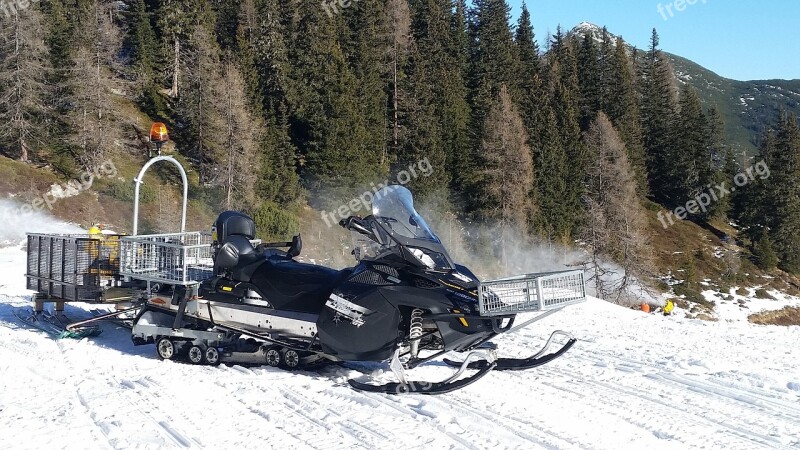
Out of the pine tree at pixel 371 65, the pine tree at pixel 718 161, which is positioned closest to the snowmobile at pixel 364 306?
the pine tree at pixel 371 65

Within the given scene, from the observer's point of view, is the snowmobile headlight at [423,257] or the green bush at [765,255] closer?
the snowmobile headlight at [423,257]

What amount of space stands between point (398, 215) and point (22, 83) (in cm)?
2753

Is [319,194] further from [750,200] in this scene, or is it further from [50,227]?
[750,200]

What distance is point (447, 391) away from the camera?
5.50 metres

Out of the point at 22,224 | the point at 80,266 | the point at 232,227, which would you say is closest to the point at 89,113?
the point at 22,224

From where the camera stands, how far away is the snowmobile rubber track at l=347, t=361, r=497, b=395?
547 centimetres

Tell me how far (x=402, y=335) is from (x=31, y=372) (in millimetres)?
3690

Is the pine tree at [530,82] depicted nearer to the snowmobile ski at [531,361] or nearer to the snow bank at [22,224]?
the snow bank at [22,224]

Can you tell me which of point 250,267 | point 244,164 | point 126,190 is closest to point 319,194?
point 244,164

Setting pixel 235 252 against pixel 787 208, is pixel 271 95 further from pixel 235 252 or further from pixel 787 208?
pixel 787 208

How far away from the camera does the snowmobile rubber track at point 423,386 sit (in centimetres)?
547

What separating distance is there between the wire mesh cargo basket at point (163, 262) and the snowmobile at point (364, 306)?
0.22 m

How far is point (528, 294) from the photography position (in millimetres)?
5340

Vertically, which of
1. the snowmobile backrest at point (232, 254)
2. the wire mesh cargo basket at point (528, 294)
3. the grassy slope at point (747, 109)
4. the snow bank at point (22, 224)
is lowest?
the wire mesh cargo basket at point (528, 294)
